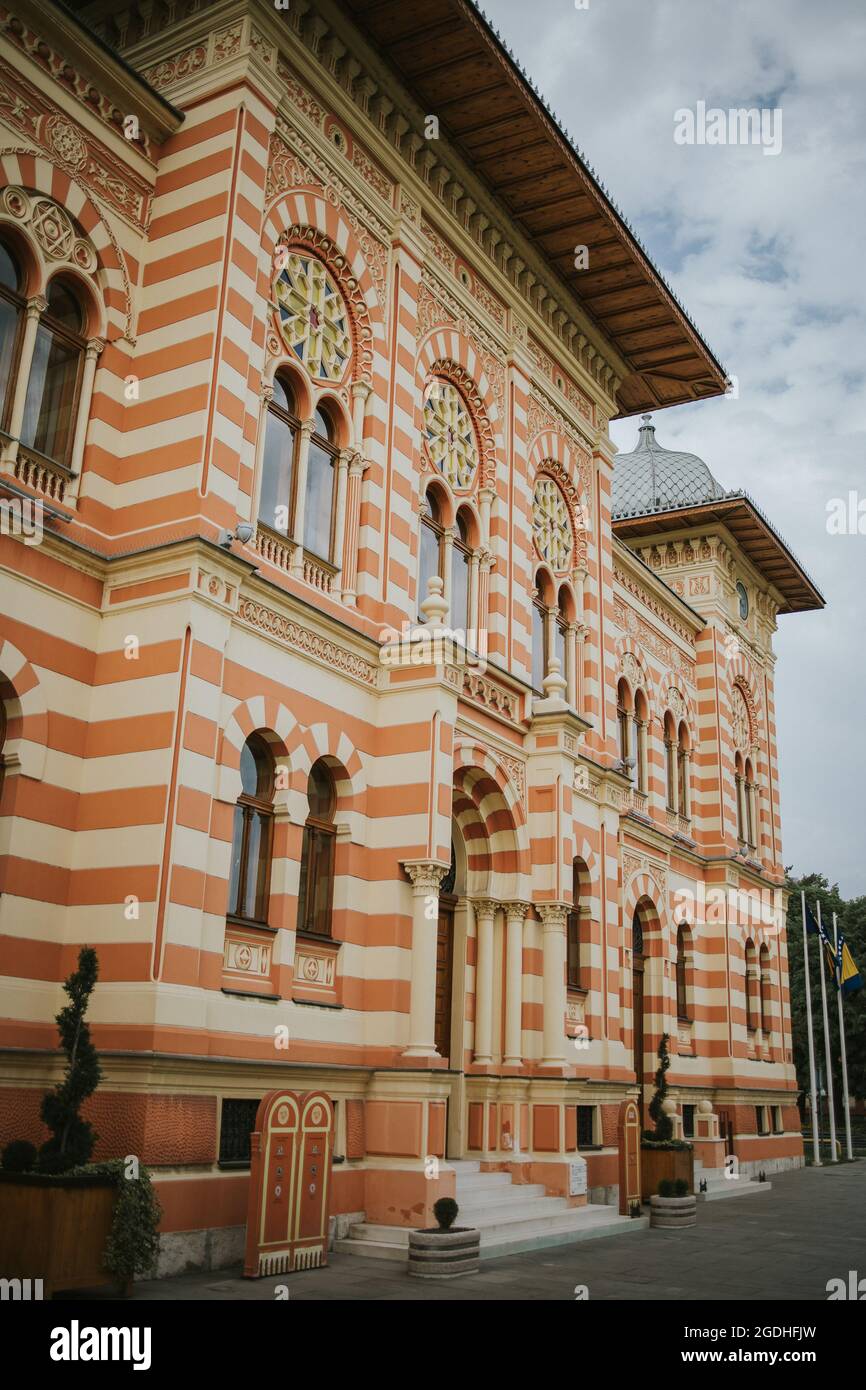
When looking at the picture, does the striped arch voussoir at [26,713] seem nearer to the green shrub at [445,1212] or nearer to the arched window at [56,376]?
the arched window at [56,376]

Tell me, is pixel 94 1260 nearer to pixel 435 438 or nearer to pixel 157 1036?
pixel 157 1036

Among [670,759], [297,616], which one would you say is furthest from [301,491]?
[670,759]

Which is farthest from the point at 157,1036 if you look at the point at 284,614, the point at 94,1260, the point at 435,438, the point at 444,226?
the point at 444,226

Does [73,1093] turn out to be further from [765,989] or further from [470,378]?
[765,989]

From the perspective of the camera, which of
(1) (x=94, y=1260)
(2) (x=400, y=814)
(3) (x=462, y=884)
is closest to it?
(1) (x=94, y=1260)

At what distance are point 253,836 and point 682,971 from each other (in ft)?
56.2

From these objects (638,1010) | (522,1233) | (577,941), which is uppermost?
(577,941)

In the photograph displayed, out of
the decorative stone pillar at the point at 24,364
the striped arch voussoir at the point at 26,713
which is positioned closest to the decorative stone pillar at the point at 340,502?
the decorative stone pillar at the point at 24,364

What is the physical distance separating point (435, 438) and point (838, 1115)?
43077 millimetres

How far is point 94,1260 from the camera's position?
31.5 feet

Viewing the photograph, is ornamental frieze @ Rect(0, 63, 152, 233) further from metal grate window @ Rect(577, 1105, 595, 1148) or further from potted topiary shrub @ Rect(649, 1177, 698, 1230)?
potted topiary shrub @ Rect(649, 1177, 698, 1230)

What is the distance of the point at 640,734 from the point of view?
27531 millimetres
